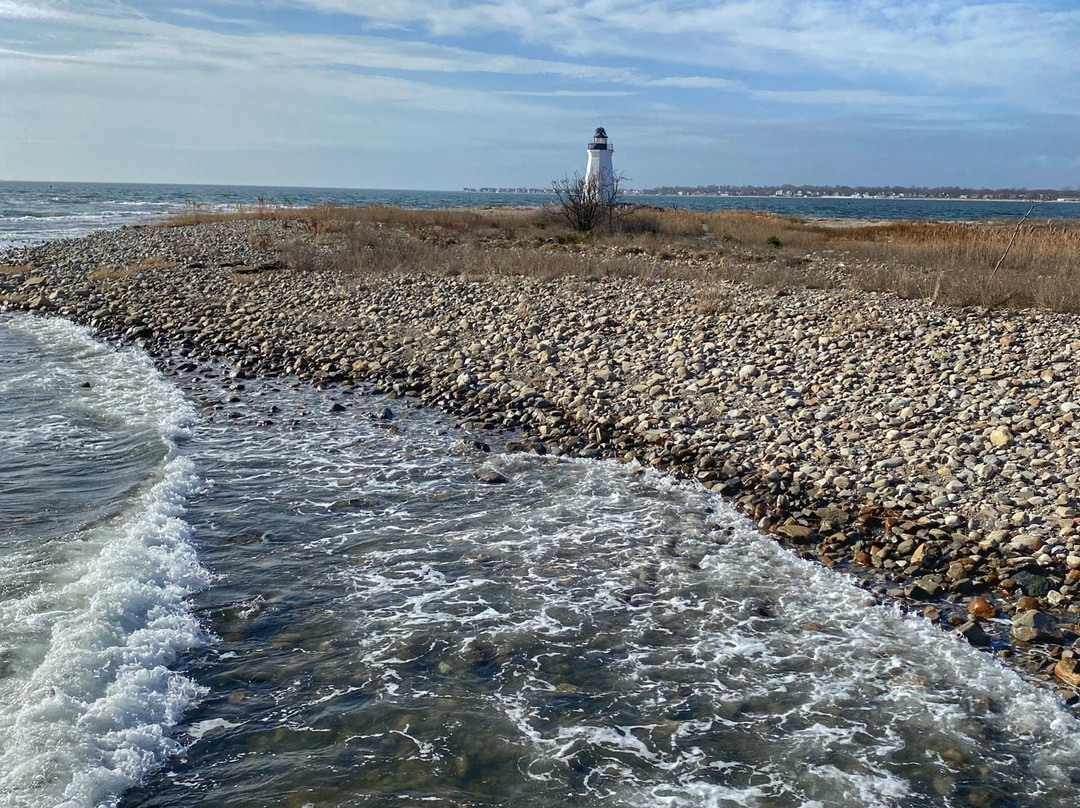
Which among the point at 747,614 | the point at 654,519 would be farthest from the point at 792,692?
the point at 654,519

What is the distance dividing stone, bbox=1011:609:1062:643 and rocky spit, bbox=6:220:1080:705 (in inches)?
0.6

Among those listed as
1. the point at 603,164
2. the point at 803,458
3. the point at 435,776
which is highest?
the point at 603,164

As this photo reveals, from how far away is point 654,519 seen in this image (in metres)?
7.59

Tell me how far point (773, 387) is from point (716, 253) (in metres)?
14.0

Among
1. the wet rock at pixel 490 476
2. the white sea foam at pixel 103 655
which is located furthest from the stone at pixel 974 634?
the white sea foam at pixel 103 655

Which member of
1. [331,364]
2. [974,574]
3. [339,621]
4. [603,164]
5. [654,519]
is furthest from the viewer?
[603,164]

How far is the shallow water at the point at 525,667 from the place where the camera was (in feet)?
13.9

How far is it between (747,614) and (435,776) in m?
2.63

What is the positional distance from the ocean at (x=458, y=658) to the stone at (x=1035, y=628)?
48cm

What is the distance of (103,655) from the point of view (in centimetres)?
524

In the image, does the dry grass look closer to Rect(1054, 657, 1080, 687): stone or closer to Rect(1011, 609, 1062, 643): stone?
Rect(1011, 609, 1062, 643): stone

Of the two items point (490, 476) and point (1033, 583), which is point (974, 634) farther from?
point (490, 476)

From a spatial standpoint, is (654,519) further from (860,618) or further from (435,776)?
(435,776)

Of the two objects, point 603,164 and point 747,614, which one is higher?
point 603,164
